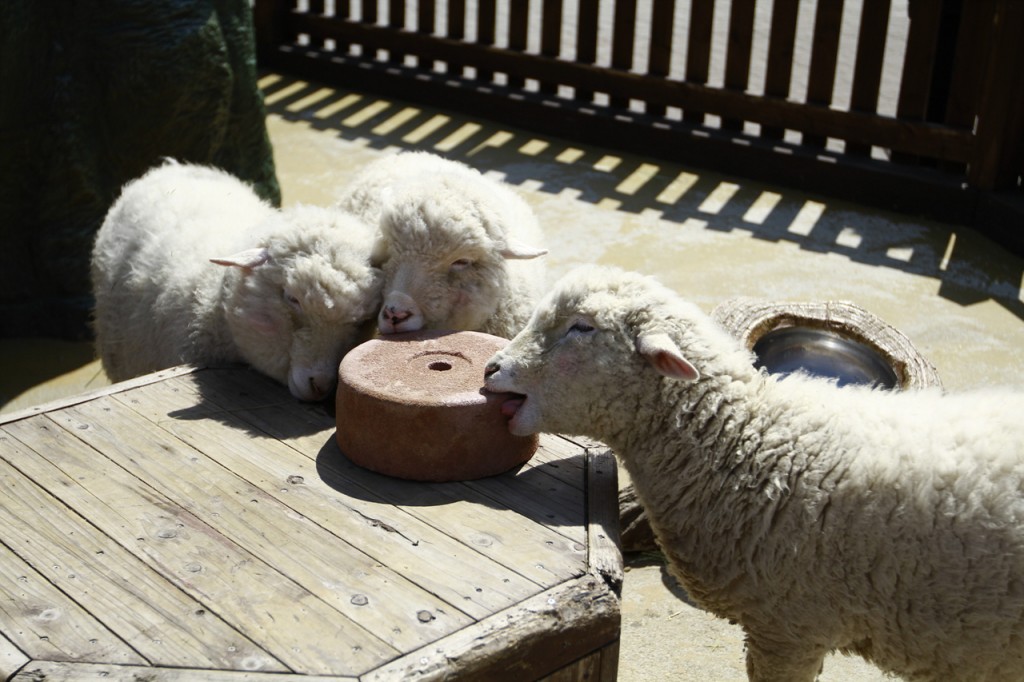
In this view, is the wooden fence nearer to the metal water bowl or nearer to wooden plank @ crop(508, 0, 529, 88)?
wooden plank @ crop(508, 0, 529, 88)

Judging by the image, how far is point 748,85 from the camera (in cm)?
934

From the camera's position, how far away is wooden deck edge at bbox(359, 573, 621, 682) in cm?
260

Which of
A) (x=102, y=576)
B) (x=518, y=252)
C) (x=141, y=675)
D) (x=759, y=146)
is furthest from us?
(x=759, y=146)

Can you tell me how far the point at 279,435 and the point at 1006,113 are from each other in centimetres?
583

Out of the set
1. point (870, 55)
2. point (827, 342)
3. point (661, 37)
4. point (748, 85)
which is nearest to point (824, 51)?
point (870, 55)

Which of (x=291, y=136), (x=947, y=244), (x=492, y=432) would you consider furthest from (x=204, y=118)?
(x=947, y=244)

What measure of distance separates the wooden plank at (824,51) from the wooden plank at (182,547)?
6250 millimetres

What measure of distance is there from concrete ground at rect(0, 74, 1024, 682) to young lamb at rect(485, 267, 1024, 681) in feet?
3.26

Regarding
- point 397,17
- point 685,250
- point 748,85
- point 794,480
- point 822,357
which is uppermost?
point 397,17

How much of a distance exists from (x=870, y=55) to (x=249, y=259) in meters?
→ 5.73

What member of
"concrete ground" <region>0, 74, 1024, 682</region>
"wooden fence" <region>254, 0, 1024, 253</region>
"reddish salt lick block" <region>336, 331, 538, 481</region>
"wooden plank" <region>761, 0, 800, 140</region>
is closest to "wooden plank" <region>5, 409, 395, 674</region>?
"reddish salt lick block" <region>336, 331, 538, 481</region>

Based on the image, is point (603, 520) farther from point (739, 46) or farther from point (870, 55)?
point (739, 46)

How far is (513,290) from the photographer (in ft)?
14.4

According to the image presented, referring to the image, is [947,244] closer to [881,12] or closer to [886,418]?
[881,12]
